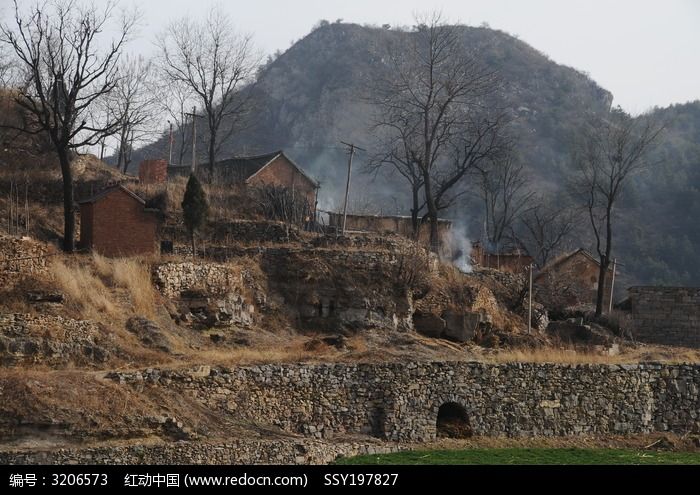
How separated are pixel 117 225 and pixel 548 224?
5609 cm

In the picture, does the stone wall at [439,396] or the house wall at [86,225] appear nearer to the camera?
the stone wall at [439,396]

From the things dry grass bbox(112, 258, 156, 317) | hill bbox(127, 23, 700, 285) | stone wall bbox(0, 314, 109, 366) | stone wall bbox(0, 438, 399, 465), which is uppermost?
hill bbox(127, 23, 700, 285)

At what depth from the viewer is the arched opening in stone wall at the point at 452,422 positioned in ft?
115

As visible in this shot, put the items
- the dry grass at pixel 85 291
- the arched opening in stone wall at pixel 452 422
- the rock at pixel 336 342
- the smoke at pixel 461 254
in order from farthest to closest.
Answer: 1. the smoke at pixel 461 254
2. the rock at pixel 336 342
3. the arched opening in stone wall at pixel 452 422
4. the dry grass at pixel 85 291

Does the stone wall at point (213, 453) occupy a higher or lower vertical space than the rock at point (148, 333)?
lower

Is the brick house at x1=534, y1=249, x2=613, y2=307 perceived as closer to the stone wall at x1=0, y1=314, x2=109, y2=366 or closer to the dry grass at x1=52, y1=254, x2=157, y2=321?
the dry grass at x1=52, y1=254, x2=157, y2=321

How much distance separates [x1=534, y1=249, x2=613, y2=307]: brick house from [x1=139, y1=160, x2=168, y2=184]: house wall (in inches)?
702

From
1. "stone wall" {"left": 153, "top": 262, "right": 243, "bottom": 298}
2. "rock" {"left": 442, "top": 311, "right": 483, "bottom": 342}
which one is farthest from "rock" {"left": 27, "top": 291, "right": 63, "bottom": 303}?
"rock" {"left": 442, "top": 311, "right": 483, "bottom": 342}

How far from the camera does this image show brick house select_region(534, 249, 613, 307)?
56062 mm

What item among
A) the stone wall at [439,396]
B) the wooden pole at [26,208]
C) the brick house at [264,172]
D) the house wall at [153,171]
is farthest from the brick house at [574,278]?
the wooden pole at [26,208]

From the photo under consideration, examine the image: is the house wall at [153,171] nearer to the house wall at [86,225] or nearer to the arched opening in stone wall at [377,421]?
the house wall at [86,225]

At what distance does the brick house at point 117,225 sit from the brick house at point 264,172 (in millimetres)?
12049

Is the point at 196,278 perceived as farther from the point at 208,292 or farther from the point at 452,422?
the point at 452,422
